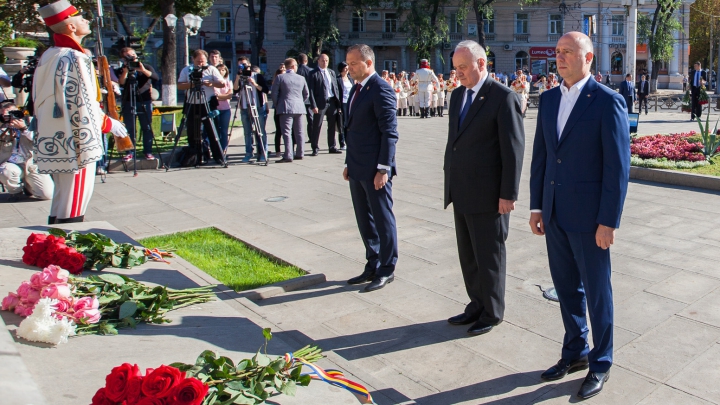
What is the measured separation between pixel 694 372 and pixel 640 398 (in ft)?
1.69

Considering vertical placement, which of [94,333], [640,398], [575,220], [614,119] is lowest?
[640,398]

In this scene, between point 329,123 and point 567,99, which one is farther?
point 329,123

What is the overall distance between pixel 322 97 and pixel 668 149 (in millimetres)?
6155

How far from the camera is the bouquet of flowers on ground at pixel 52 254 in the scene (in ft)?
16.1

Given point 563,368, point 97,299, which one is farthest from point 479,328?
point 97,299

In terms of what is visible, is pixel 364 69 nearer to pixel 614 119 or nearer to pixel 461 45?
pixel 461 45

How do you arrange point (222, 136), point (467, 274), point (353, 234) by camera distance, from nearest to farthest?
point (467, 274) → point (353, 234) → point (222, 136)

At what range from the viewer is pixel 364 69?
561 centimetres

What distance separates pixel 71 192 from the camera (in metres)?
6.46

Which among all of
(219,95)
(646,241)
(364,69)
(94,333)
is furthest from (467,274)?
(219,95)

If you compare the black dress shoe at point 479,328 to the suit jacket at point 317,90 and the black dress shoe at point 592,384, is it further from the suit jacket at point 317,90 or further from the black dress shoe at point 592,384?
the suit jacket at point 317,90

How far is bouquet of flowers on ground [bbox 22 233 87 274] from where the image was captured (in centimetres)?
491

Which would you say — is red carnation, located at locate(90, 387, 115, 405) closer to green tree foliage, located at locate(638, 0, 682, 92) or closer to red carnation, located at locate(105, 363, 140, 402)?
red carnation, located at locate(105, 363, 140, 402)

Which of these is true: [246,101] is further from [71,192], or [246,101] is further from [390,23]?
[390,23]
